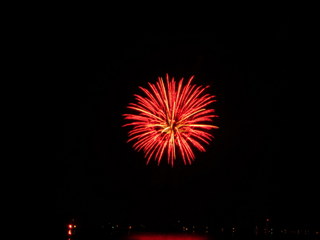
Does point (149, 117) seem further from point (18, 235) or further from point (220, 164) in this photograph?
point (220, 164)

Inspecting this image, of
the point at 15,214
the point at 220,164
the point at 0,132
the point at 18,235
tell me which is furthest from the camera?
the point at 220,164

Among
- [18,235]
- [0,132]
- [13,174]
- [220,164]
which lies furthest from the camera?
[220,164]

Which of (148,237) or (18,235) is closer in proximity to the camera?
(18,235)

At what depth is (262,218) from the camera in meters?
16.3

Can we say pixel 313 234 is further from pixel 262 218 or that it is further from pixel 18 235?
pixel 18 235

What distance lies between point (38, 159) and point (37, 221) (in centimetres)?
528

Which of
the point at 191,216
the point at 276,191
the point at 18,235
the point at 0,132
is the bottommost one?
the point at 18,235

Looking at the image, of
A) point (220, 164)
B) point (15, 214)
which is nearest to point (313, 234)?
point (220, 164)

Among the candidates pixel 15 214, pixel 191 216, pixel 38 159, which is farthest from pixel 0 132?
pixel 191 216

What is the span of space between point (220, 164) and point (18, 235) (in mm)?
12103

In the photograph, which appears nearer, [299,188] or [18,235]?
[18,235]

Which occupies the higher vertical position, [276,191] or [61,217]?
[276,191]

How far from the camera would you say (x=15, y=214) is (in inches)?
442

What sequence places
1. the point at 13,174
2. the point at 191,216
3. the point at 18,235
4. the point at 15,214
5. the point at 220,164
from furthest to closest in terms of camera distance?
1. the point at 220,164
2. the point at 191,216
3. the point at 13,174
4. the point at 15,214
5. the point at 18,235
